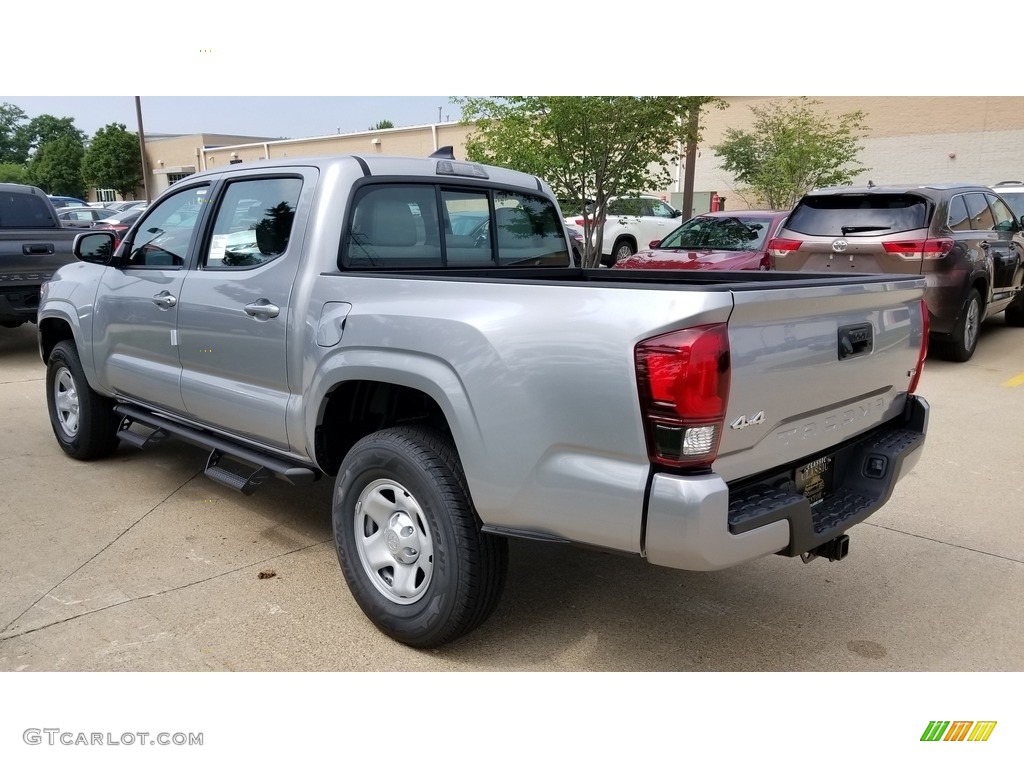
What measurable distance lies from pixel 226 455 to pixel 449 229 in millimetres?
1651

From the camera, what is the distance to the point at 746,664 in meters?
3.15

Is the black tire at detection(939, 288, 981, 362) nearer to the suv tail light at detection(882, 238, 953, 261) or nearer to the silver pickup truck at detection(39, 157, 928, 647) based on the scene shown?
the suv tail light at detection(882, 238, 953, 261)

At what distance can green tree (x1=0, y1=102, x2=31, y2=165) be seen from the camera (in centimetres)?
5906

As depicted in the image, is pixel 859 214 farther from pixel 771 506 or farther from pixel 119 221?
pixel 119 221

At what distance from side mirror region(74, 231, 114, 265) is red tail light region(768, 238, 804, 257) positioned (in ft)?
21.3

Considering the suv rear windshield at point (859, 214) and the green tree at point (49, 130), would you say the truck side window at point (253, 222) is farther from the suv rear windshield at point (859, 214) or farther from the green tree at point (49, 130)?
the green tree at point (49, 130)

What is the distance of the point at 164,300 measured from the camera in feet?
14.2

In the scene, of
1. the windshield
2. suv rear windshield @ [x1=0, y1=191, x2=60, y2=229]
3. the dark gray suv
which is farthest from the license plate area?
suv rear windshield @ [x1=0, y1=191, x2=60, y2=229]

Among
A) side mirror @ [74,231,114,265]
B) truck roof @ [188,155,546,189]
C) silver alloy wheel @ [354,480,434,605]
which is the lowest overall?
silver alloy wheel @ [354,480,434,605]

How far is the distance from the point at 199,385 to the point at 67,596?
3.81ft

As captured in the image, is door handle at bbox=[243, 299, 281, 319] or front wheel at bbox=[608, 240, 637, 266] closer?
door handle at bbox=[243, 299, 281, 319]

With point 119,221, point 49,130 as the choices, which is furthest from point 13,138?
point 119,221

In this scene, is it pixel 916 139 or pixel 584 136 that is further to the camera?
pixel 916 139

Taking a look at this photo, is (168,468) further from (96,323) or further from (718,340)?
(718,340)
